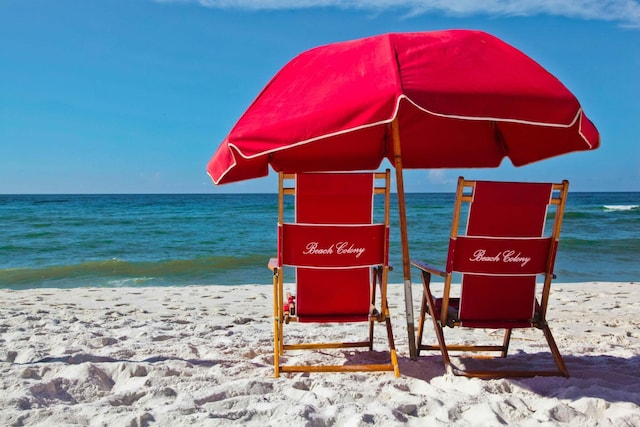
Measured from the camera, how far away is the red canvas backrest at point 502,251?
3.05m

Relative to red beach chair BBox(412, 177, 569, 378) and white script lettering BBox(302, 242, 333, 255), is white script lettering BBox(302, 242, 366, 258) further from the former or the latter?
red beach chair BBox(412, 177, 569, 378)

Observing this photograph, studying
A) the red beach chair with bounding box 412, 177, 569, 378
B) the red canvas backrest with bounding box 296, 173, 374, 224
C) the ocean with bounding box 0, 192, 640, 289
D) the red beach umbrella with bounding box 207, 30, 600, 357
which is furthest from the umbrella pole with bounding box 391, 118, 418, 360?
the ocean with bounding box 0, 192, 640, 289

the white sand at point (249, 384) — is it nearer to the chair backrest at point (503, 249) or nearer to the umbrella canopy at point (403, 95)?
the chair backrest at point (503, 249)

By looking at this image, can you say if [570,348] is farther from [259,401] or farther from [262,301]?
[262,301]

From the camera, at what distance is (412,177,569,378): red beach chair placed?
305 centimetres

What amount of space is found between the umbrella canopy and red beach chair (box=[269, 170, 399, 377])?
1.28 ft

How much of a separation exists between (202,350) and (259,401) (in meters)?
1.32

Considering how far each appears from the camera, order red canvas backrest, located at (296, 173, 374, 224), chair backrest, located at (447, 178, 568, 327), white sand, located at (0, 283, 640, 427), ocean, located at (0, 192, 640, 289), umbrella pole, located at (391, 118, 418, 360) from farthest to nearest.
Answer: ocean, located at (0, 192, 640, 289) < umbrella pole, located at (391, 118, 418, 360) < red canvas backrest, located at (296, 173, 374, 224) < chair backrest, located at (447, 178, 568, 327) < white sand, located at (0, 283, 640, 427)

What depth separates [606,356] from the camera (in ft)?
12.7

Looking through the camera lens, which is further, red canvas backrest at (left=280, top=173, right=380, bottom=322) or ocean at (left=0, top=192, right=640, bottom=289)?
ocean at (left=0, top=192, right=640, bottom=289)

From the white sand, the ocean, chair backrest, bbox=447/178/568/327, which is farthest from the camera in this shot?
the ocean

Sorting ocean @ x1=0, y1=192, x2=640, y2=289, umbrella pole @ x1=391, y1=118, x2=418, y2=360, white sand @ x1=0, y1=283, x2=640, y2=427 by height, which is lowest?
ocean @ x1=0, y1=192, x2=640, y2=289

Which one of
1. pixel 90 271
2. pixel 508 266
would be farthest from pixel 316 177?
pixel 90 271

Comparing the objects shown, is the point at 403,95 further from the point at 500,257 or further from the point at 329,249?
the point at 500,257
